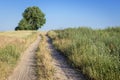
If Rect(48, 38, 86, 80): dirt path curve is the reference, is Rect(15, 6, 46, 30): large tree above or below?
above

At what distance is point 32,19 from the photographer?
7719 cm

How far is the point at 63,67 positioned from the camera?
11.4m

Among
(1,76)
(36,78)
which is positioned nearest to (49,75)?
(36,78)

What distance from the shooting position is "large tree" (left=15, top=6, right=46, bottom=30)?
249 ft

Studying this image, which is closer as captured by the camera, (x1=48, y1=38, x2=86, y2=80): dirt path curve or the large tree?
(x1=48, y1=38, x2=86, y2=80): dirt path curve

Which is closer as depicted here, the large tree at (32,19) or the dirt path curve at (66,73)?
the dirt path curve at (66,73)

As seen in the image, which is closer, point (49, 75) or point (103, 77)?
point (103, 77)

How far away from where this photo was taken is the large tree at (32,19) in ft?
249

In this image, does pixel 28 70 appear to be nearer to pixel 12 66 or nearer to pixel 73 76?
pixel 12 66

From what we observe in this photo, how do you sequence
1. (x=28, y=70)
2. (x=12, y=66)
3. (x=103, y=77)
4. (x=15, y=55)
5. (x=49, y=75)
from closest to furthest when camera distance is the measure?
(x=103, y=77) < (x=49, y=75) < (x=28, y=70) < (x=12, y=66) < (x=15, y=55)

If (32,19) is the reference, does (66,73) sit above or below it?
below

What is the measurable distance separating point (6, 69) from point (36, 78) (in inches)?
77.4

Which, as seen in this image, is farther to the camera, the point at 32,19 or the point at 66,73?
the point at 32,19

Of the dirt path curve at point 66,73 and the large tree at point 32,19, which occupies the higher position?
the large tree at point 32,19
